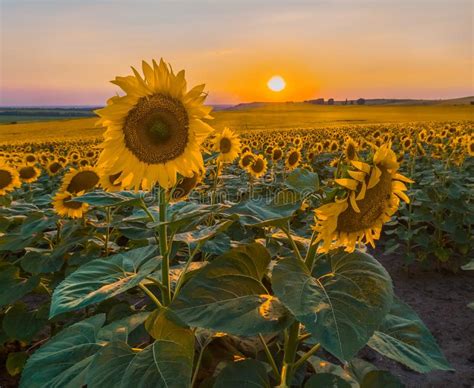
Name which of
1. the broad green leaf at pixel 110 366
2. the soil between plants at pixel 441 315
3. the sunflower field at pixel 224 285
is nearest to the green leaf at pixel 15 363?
the sunflower field at pixel 224 285

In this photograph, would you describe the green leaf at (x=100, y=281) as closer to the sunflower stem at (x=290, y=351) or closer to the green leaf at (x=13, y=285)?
the sunflower stem at (x=290, y=351)

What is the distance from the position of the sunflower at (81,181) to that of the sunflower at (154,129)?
2.10 meters

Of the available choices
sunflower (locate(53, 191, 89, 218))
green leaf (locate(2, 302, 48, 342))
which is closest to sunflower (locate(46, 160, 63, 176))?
sunflower (locate(53, 191, 89, 218))

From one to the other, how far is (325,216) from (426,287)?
167 inches

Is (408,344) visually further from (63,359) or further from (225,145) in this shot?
(225,145)

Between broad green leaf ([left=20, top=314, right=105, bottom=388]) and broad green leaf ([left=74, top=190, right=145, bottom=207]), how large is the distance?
57 cm

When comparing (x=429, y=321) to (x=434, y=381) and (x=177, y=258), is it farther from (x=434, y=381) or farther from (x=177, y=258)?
(x=177, y=258)

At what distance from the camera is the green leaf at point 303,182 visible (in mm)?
1841

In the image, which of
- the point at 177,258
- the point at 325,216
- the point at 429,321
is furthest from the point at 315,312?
the point at 429,321

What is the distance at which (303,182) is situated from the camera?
1895 millimetres

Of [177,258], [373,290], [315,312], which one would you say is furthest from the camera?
[177,258]

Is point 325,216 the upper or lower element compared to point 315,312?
upper

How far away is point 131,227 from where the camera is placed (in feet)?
9.56

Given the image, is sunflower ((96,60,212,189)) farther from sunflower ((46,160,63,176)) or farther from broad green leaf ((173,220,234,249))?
sunflower ((46,160,63,176))
